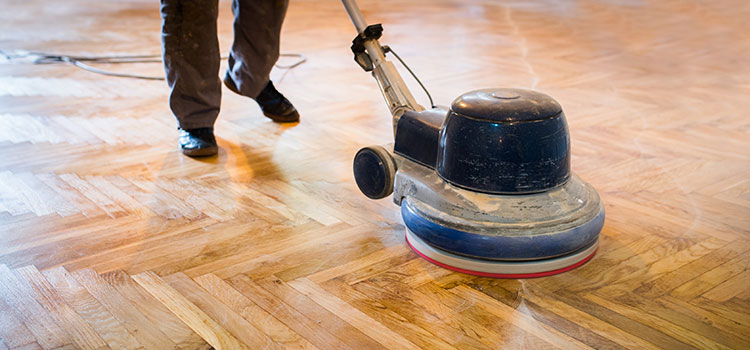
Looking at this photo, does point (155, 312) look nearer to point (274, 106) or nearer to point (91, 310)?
point (91, 310)

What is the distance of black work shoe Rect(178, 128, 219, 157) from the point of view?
191 centimetres

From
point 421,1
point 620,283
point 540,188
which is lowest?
point 421,1

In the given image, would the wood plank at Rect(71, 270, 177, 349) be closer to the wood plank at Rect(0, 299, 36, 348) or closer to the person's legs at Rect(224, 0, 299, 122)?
the wood plank at Rect(0, 299, 36, 348)

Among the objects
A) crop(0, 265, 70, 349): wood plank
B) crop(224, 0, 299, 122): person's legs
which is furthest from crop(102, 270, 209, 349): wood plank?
crop(224, 0, 299, 122): person's legs

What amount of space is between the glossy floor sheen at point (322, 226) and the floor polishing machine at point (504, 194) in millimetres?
43

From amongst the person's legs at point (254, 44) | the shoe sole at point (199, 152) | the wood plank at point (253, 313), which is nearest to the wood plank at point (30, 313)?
the wood plank at point (253, 313)

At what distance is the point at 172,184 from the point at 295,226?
0.40 meters

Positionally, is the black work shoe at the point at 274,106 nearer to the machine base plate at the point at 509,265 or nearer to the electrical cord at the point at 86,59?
the electrical cord at the point at 86,59

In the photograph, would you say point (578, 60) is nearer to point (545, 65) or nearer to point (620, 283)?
point (545, 65)

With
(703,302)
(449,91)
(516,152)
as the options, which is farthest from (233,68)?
(703,302)

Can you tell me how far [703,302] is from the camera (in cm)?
117

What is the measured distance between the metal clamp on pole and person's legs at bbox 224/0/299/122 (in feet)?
1.91

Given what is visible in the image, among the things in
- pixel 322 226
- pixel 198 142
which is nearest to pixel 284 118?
pixel 198 142

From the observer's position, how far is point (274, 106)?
88.4 inches
